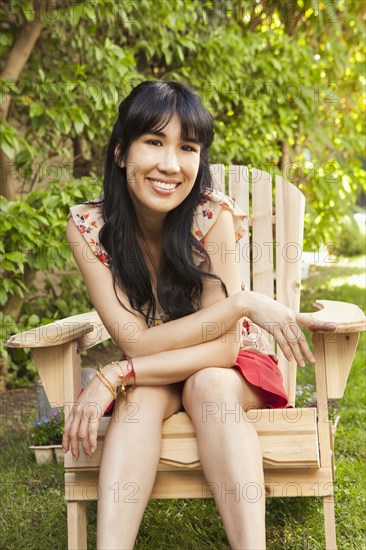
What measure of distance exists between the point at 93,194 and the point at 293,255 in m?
1.24

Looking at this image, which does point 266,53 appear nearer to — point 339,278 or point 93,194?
point 93,194

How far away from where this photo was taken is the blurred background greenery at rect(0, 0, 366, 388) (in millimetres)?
3617

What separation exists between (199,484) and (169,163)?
0.81 metres

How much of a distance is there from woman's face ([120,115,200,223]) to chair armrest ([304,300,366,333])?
18.6 inches

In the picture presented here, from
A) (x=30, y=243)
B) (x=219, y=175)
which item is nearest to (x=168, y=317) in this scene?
(x=219, y=175)

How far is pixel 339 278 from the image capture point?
6566mm

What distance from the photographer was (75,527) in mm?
2006

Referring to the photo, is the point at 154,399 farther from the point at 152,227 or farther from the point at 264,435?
the point at 152,227

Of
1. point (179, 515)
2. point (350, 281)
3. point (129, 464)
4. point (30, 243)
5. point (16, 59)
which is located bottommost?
point (179, 515)

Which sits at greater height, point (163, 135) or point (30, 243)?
point (163, 135)

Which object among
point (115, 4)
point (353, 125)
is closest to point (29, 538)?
point (115, 4)

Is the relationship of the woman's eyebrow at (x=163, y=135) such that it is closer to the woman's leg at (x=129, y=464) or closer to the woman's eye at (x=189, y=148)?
the woman's eye at (x=189, y=148)

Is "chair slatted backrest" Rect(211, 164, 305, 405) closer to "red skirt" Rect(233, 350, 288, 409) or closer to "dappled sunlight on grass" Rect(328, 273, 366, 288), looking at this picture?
"red skirt" Rect(233, 350, 288, 409)

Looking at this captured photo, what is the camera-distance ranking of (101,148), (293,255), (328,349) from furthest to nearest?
(101,148), (293,255), (328,349)
